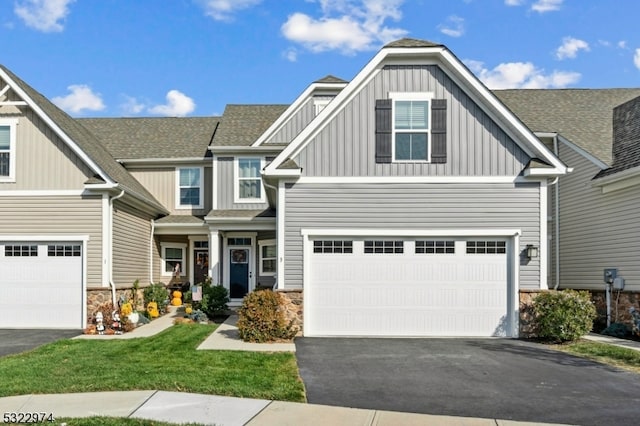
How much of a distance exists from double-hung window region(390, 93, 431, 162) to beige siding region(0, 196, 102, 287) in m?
8.34

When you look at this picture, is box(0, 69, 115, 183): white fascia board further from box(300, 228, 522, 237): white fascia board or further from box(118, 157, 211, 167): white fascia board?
box(300, 228, 522, 237): white fascia board

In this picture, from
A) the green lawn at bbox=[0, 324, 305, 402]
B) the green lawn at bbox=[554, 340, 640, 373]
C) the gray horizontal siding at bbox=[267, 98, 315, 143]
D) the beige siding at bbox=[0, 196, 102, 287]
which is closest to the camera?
the green lawn at bbox=[0, 324, 305, 402]

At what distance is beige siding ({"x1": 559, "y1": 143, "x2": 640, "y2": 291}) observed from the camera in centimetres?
1449

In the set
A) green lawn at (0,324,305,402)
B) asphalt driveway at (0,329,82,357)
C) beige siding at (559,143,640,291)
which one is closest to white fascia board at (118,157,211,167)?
asphalt driveway at (0,329,82,357)

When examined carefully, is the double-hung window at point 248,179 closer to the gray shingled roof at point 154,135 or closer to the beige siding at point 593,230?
the gray shingled roof at point 154,135

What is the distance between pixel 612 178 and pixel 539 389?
864 cm

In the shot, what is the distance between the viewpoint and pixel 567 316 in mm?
12312

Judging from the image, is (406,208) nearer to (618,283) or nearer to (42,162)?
(618,283)

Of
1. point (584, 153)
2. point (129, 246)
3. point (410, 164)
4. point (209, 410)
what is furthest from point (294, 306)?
point (584, 153)

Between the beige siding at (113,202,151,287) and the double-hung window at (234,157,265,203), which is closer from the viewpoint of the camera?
the beige siding at (113,202,151,287)

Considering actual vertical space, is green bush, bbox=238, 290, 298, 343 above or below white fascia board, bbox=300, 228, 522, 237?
below

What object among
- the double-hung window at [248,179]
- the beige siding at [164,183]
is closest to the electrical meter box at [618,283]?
the double-hung window at [248,179]

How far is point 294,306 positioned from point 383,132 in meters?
4.74

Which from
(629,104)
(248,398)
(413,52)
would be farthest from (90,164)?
(629,104)
